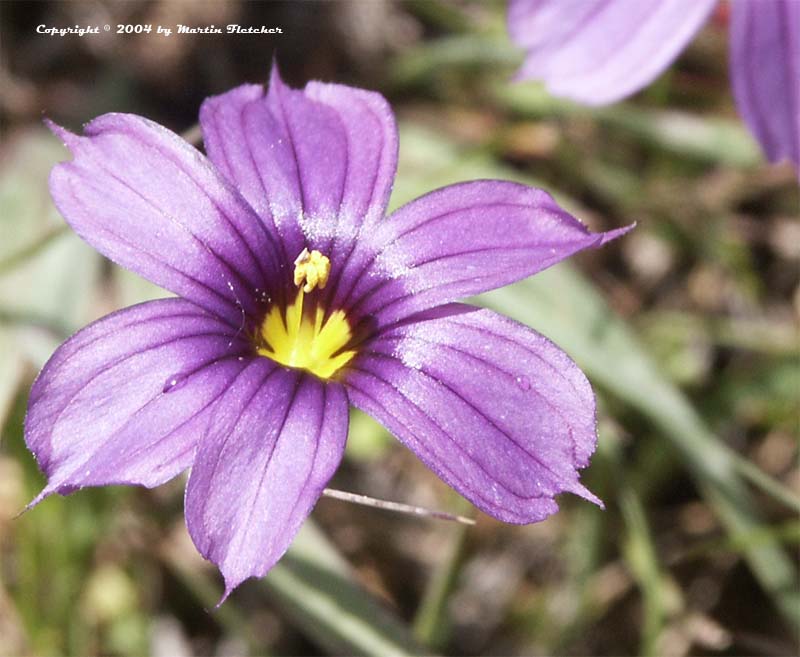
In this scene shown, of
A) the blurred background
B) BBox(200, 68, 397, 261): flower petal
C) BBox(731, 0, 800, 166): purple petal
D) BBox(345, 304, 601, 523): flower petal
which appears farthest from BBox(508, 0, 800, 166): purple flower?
BBox(345, 304, 601, 523): flower petal

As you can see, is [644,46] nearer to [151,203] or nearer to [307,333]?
[307,333]

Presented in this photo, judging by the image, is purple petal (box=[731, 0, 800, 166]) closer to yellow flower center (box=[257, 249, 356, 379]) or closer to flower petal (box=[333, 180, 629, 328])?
flower petal (box=[333, 180, 629, 328])

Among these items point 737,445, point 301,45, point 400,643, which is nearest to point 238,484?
point 400,643

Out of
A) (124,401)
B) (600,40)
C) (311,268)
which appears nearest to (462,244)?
(311,268)

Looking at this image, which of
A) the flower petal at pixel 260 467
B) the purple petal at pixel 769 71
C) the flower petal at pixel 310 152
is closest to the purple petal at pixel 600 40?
the purple petal at pixel 769 71

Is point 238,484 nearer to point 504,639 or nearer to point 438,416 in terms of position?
point 438,416

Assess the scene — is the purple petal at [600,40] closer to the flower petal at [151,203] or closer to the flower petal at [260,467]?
the flower petal at [151,203]
